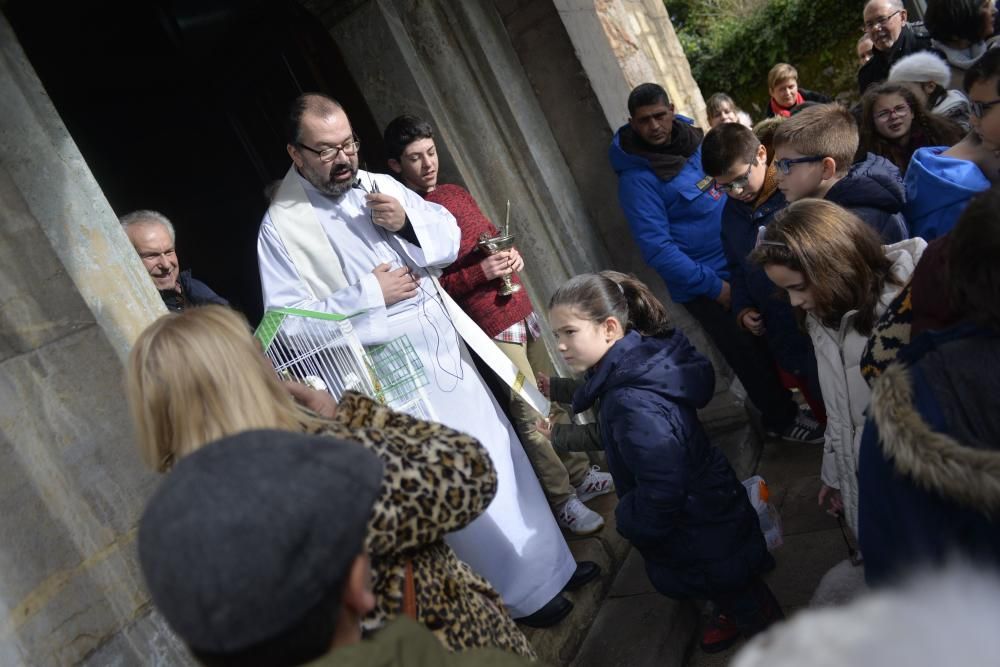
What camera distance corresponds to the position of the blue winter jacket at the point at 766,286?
333 centimetres

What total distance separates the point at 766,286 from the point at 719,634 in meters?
1.43

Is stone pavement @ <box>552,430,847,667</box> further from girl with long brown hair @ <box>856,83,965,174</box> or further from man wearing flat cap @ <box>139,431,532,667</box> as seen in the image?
man wearing flat cap @ <box>139,431,532,667</box>

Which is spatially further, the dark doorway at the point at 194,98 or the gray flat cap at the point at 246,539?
the dark doorway at the point at 194,98

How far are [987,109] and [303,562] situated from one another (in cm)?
253

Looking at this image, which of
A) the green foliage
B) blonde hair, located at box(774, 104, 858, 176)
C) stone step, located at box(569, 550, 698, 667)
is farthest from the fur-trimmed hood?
the green foliage

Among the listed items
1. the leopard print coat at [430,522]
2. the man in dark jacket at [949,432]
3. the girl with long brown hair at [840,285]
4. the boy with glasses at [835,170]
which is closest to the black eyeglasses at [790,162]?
the boy with glasses at [835,170]

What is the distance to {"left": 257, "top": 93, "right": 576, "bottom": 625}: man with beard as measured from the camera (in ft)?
9.30

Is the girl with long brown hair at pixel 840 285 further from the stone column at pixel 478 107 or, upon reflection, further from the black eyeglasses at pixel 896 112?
the stone column at pixel 478 107

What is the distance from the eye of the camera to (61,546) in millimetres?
1904

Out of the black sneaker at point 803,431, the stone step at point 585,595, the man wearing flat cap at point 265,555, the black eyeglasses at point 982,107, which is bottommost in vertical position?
the black sneaker at point 803,431

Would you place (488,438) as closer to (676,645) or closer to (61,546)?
(676,645)

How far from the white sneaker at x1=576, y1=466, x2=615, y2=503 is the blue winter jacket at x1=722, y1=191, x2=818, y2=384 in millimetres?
1010

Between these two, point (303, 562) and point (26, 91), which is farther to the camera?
point (26, 91)

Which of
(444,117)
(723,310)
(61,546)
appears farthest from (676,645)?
(444,117)
